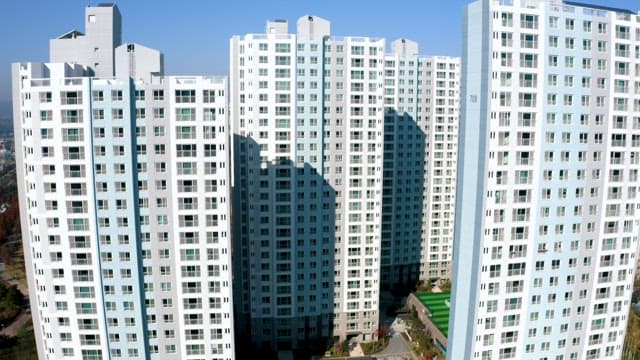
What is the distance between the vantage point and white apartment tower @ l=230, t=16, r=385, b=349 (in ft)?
160

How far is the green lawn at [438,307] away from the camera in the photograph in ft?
181

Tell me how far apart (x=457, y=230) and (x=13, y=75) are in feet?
100

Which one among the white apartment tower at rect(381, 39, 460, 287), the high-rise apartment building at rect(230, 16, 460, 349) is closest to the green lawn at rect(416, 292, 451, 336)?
the white apartment tower at rect(381, 39, 460, 287)

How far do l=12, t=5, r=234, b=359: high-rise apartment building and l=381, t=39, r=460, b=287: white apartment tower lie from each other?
115 ft

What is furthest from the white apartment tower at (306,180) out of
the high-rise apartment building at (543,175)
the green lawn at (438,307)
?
the high-rise apartment building at (543,175)

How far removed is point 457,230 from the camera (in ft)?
114

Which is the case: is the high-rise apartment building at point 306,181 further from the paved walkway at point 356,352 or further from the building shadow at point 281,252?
the paved walkway at point 356,352

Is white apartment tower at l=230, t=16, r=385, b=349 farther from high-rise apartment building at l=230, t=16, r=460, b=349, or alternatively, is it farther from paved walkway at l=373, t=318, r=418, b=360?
paved walkway at l=373, t=318, r=418, b=360

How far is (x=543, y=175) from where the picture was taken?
32.8 m

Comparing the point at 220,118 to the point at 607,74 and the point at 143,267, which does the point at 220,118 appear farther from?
the point at 607,74

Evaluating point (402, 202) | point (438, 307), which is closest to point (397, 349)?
point (438, 307)

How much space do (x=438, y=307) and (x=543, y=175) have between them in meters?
31.2

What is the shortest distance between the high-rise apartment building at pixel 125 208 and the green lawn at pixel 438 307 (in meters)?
27.9

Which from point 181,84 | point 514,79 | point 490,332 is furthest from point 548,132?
point 181,84
